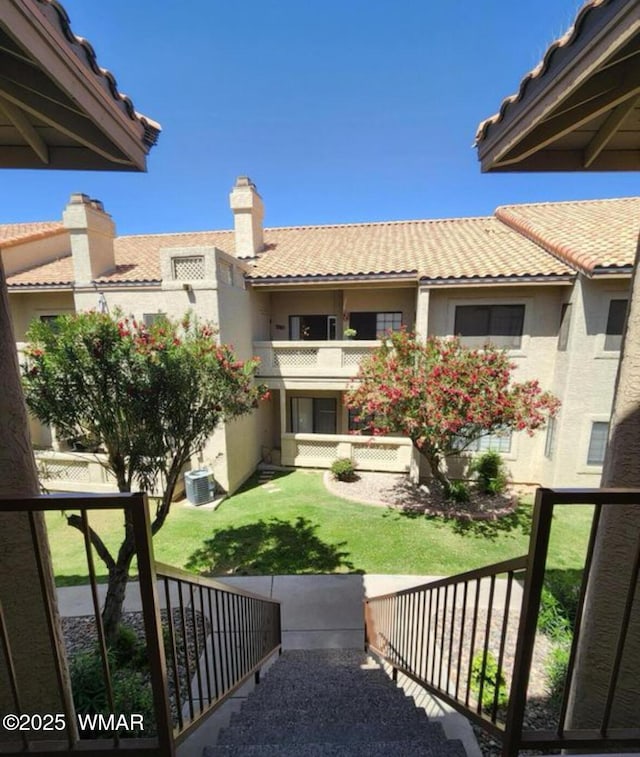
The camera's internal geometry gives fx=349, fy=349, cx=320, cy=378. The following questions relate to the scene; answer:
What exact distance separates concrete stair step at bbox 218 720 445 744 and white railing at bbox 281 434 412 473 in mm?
8850

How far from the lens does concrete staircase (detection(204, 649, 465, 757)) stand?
2.61 metres

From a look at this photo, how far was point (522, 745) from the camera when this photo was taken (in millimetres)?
1719

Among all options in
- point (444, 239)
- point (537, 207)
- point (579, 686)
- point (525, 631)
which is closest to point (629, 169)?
point (525, 631)

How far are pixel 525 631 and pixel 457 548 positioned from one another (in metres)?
6.80

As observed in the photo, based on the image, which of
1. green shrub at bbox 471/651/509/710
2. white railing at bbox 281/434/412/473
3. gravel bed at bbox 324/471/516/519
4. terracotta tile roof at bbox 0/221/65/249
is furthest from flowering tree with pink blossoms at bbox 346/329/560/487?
terracotta tile roof at bbox 0/221/65/249

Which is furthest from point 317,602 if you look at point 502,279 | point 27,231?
point 27,231

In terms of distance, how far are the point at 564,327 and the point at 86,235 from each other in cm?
1485

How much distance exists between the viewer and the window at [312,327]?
1320 cm

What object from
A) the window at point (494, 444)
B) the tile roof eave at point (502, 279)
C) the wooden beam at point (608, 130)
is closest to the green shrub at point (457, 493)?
the window at point (494, 444)

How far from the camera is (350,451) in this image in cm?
1218

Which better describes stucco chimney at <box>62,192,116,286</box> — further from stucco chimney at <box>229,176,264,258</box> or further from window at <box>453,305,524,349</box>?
window at <box>453,305,524,349</box>

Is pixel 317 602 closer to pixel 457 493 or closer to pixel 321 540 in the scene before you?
pixel 321 540

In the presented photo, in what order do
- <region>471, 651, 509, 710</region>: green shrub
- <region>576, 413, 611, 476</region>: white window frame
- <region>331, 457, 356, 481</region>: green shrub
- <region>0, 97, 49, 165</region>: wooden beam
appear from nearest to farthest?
<region>0, 97, 49, 165</region>: wooden beam < <region>471, 651, 509, 710</region>: green shrub < <region>576, 413, 611, 476</region>: white window frame < <region>331, 457, 356, 481</region>: green shrub

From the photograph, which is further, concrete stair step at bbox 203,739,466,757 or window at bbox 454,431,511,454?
window at bbox 454,431,511,454
